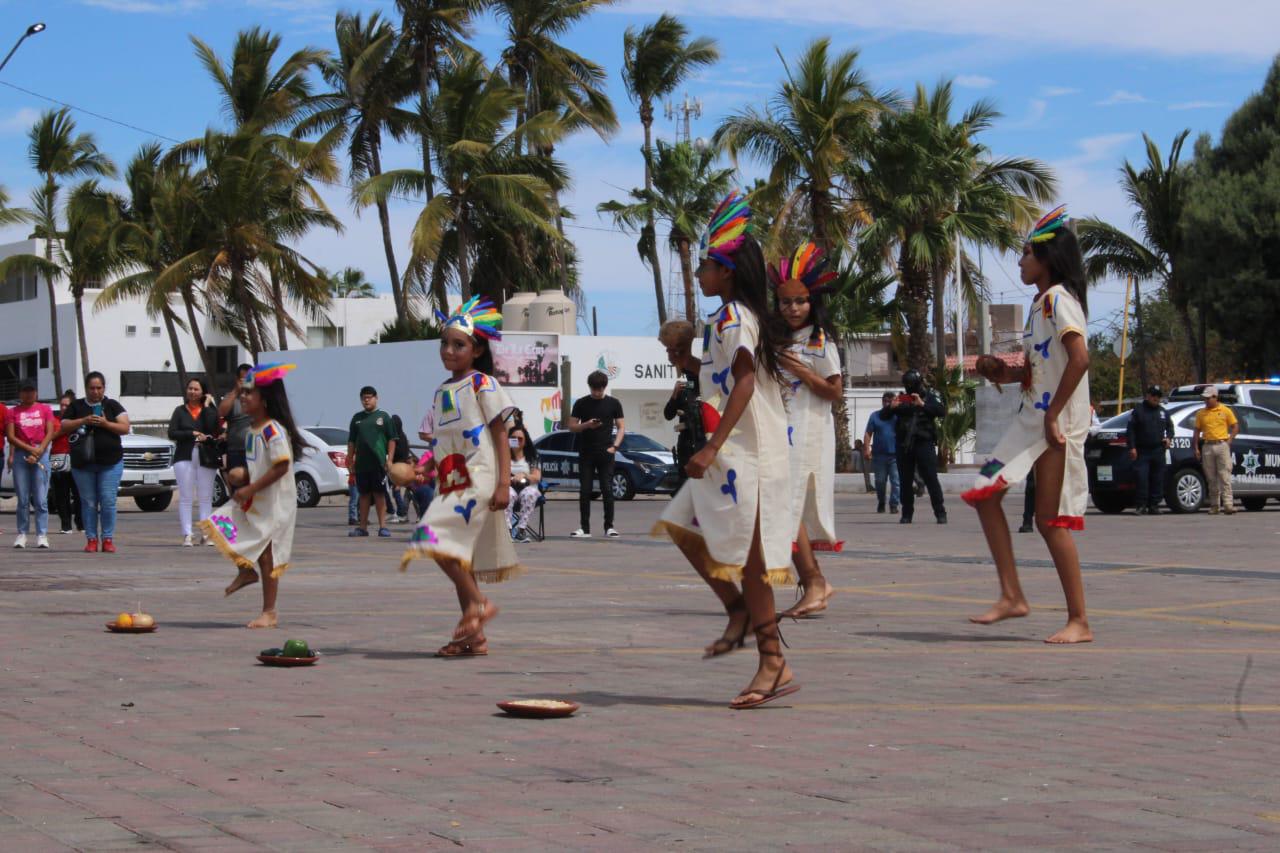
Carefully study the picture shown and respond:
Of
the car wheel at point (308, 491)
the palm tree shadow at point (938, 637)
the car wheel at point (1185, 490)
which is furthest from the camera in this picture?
the car wheel at point (308, 491)

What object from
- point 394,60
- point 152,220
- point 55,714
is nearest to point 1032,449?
point 55,714

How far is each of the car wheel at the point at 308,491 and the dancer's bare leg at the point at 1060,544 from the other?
879 inches

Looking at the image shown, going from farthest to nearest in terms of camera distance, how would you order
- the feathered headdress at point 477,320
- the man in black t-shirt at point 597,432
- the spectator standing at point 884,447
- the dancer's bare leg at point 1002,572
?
1. the spectator standing at point 884,447
2. the man in black t-shirt at point 597,432
3. the dancer's bare leg at point 1002,572
4. the feathered headdress at point 477,320

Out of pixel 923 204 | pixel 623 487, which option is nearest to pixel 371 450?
pixel 623 487

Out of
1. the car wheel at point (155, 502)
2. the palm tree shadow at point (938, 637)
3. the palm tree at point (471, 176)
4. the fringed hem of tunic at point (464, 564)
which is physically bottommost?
the palm tree shadow at point (938, 637)

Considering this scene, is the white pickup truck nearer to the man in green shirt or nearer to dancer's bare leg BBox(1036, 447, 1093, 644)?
the man in green shirt

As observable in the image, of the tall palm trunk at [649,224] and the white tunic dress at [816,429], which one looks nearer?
the white tunic dress at [816,429]

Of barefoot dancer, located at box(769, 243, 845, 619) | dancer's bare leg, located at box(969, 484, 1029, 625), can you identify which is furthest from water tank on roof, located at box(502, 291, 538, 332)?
dancer's bare leg, located at box(969, 484, 1029, 625)

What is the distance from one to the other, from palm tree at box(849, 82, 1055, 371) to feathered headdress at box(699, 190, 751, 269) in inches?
1120

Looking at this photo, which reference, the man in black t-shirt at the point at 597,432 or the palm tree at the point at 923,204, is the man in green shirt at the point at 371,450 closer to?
the man in black t-shirt at the point at 597,432

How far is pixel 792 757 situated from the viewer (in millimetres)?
5539

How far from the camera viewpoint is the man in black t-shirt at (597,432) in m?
18.0

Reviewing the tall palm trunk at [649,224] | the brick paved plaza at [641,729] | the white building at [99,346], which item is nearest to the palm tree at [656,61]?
the tall palm trunk at [649,224]

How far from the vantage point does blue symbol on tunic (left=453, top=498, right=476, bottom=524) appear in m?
8.31
